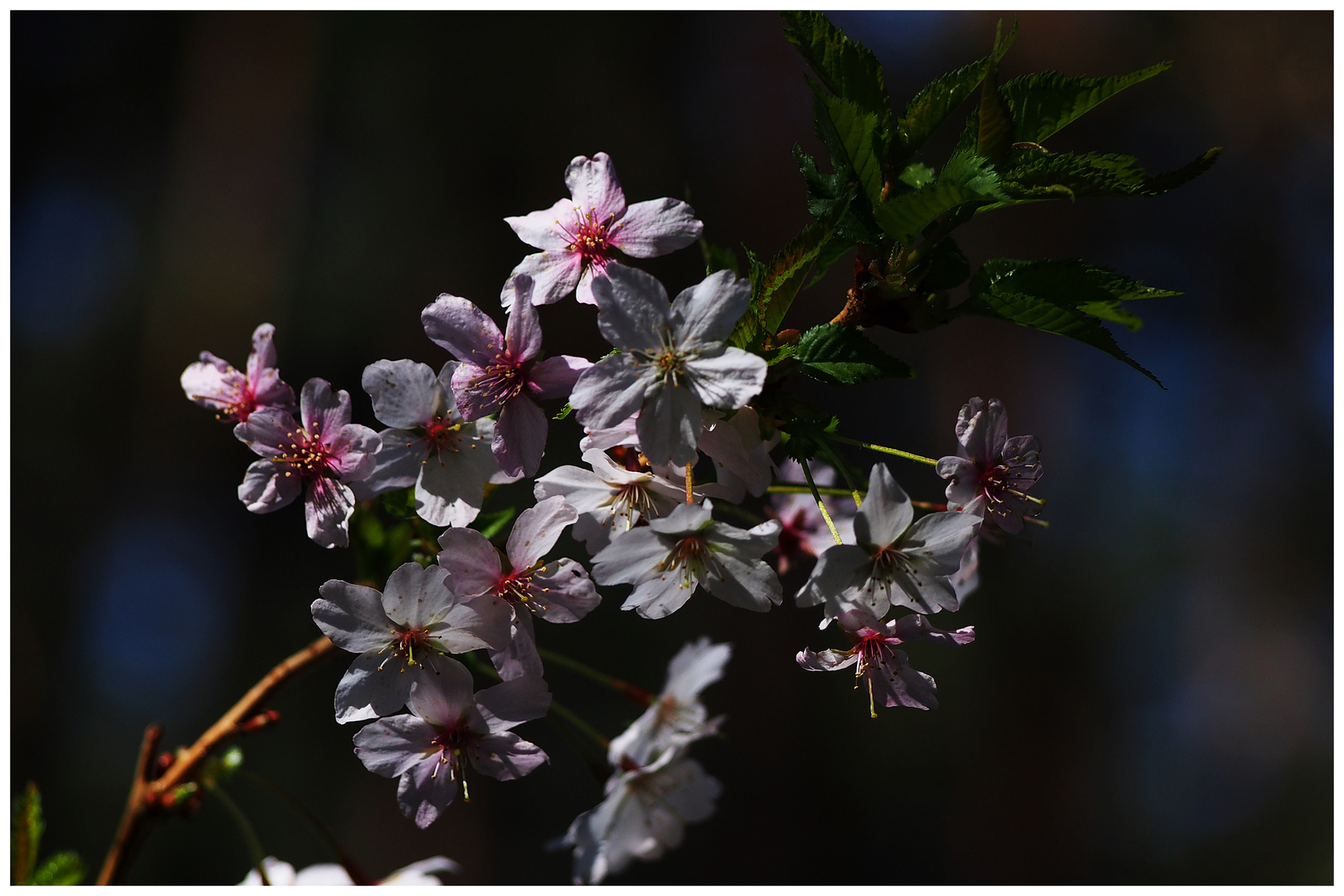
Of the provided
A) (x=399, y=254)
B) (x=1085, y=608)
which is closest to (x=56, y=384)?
(x=399, y=254)

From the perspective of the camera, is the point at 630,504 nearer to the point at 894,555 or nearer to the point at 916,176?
the point at 894,555

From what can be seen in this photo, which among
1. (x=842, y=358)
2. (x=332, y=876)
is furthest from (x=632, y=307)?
(x=332, y=876)

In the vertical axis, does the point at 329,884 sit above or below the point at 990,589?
above

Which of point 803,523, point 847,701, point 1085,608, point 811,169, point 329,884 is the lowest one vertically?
point 847,701

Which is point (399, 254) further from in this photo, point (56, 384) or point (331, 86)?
point (56, 384)

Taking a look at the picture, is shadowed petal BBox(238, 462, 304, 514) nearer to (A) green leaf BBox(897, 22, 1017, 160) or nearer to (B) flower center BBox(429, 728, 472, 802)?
(B) flower center BBox(429, 728, 472, 802)

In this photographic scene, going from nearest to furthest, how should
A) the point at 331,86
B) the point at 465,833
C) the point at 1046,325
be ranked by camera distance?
the point at 1046,325
the point at 465,833
the point at 331,86

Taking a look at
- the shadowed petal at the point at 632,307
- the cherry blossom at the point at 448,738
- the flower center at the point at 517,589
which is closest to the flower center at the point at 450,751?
the cherry blossom at the point at 448,738
